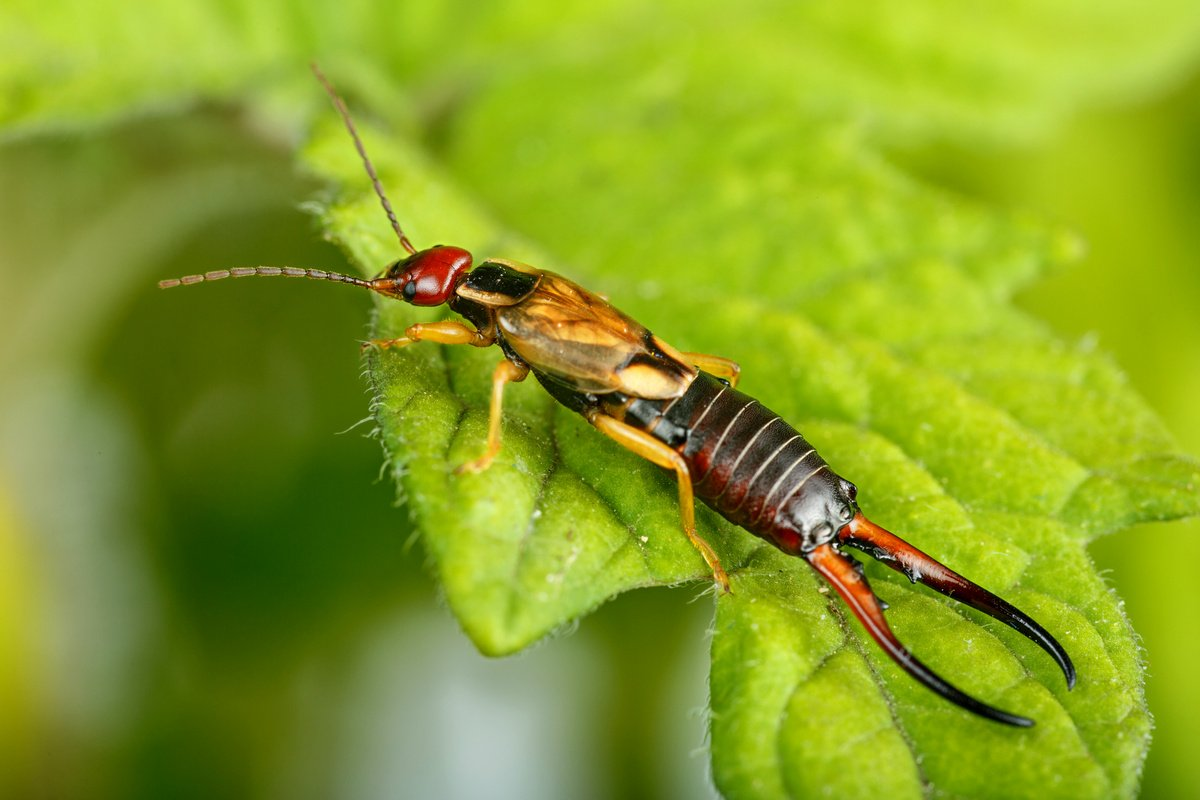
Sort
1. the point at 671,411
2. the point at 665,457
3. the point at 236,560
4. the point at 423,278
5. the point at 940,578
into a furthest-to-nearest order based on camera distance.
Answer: the point at 236,560 < the point at 423,278 < the point at 671,411 < the point at 665,457 < the point at 940,578

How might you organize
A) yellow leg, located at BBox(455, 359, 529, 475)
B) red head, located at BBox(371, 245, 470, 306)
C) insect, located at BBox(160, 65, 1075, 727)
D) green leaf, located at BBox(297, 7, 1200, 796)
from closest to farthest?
green leaf, located at BBox(297, 7, 1200, 796), yellow leg, located at BBox(455, 359, 529, 475), insect, located at BBox(160, 65, 1075, 727), red head, located at BBox(371, 245, 470, 306)

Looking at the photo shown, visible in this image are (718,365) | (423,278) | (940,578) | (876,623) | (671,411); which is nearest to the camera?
(876,623)

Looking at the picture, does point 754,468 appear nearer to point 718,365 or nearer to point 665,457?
point 665,457

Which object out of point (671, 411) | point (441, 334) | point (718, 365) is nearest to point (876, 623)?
point (671, 411)

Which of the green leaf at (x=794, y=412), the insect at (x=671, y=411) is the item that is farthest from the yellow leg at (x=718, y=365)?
the green leaf at (x=794, y=412)

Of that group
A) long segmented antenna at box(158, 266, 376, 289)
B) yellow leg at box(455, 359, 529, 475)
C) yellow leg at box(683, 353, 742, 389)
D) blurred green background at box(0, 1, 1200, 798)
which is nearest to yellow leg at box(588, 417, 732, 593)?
yellow leg at box(455, 359, 529, 475)

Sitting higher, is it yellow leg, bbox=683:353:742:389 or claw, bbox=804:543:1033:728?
yellow leg, bbox=683:353:742:389

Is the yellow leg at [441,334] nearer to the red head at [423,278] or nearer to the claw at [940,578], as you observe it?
the red head at [423,278]

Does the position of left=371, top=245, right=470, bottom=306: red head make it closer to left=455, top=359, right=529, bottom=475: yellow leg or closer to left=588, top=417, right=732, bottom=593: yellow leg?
left=455, top=359, right=529, bottom=475: yellow leg
